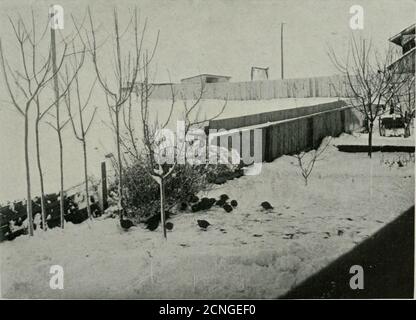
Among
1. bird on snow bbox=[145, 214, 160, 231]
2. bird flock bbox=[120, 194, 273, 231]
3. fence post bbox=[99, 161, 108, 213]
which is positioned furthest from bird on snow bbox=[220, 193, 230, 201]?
fence post bbox=[99, 161, 108, 213]

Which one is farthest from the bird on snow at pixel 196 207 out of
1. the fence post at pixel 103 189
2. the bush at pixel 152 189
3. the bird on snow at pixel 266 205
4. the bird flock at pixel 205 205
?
the fence post at pixel 103 189

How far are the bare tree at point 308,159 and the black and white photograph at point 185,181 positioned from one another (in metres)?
0.07

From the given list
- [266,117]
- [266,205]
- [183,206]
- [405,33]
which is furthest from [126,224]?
[266,117]

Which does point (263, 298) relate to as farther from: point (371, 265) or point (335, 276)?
point (371, 265)

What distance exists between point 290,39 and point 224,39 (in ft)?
3.28

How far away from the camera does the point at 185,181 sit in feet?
20.3

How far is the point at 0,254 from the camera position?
552 centimetres

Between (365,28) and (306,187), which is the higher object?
(365,28)

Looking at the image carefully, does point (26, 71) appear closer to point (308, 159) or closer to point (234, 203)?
point (234, 203)

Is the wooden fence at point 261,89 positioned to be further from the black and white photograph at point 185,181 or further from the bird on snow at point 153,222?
the bird on snow at point 153,222

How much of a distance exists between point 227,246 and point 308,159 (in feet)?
10.2

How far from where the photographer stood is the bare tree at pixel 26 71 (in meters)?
5.56
